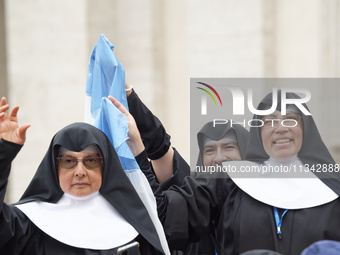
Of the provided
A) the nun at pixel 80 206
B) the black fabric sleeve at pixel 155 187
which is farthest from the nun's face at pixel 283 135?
the nun at pixel 80 206

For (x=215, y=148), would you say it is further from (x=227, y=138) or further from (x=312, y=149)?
(x=312, y=149)

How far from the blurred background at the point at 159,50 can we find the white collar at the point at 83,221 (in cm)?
472

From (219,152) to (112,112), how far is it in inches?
42.4

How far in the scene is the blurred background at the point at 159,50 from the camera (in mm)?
8312

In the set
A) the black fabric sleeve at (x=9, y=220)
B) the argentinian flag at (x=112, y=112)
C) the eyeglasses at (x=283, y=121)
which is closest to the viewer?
the black fabric sleeve at (x=9, y=220)

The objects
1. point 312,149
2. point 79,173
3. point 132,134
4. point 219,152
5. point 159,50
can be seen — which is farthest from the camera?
point 159,50

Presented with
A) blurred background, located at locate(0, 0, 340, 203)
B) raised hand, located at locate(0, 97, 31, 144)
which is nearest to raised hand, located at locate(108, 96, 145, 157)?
raised hand, located at locate(0, 97, 31, 144)

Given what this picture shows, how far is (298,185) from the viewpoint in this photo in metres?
4.13

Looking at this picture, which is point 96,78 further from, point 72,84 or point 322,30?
point 322,30

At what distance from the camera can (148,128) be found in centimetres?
450

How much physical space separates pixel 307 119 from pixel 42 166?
66.7 inches

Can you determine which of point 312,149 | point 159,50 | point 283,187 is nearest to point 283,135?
point 312,149

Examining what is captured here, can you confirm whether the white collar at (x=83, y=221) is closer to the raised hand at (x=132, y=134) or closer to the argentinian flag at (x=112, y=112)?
the argentinian flag at (x=112, y=112)

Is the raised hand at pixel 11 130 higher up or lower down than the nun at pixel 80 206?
higher up
